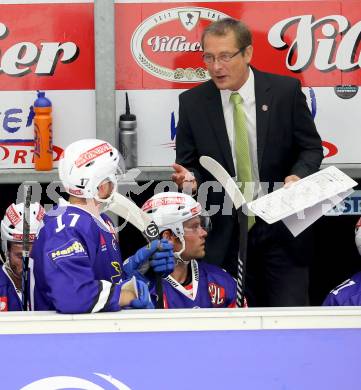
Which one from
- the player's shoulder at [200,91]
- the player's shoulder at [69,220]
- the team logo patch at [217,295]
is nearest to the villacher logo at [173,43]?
the player's shoulder at [200,91]

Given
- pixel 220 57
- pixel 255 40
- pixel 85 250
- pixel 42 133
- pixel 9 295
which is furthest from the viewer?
pixel 255 40

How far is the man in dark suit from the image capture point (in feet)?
20.2

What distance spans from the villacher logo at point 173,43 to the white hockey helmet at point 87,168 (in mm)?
2006

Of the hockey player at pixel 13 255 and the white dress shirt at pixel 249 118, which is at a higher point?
the white dress shirt at pixel 249 118

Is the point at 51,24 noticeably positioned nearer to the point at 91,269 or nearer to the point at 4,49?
the point at 4,49

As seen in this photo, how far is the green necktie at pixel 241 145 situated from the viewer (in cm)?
618

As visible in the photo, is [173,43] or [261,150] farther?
[173,43]

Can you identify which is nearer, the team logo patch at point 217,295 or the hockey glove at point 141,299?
the hockey glove at point 141,299

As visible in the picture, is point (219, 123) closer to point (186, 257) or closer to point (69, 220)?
point (186, 257)

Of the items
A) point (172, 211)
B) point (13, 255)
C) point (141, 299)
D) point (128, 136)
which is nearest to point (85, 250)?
point (141, 299)

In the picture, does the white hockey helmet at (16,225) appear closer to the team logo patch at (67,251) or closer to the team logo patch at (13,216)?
the team logo patch at (13,216)

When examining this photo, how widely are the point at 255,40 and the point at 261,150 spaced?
3.59ft

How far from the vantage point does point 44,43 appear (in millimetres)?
6953

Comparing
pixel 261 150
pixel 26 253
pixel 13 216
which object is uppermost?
pixel 261 150
